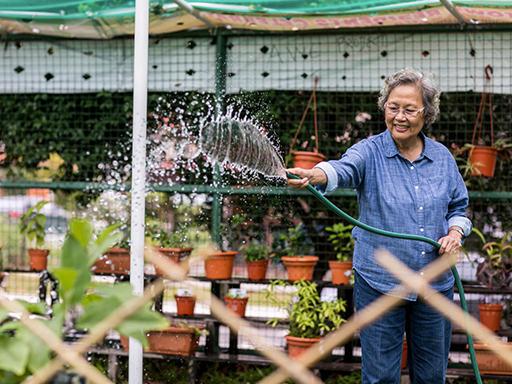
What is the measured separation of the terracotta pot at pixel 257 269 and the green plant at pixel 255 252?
0.11 ft

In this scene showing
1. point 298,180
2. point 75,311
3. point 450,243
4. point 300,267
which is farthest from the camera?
point 300,267

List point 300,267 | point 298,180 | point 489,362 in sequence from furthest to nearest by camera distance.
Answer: point 300,267, point 489,362, point 298,180

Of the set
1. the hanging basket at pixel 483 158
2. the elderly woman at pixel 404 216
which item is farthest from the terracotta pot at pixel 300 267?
the elderly woman at pixel 404 216

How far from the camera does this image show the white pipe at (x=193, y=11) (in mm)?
3446

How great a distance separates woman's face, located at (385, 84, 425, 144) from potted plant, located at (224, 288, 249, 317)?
200 centimetres

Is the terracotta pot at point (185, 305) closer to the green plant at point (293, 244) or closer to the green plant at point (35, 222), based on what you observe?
the green plant at point (293, 244)

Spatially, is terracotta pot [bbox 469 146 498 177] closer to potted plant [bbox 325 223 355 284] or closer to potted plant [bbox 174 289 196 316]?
potted plant [bbox 325 223 355 284]

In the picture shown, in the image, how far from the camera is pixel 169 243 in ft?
13.2

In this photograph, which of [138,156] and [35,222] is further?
[35,222]

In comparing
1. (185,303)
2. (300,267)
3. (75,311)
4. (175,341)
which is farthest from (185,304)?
(75,311)

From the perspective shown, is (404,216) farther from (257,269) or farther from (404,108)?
(257,269)

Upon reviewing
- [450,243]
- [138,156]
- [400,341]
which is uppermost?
[138,156]

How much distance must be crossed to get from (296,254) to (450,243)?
6.65ft

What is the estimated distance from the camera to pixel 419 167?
88.3 inches
